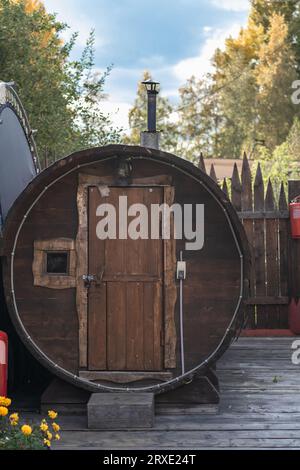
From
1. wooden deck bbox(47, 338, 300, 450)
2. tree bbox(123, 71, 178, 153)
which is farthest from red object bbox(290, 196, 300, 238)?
tree bbox(123, 71, 178, 153)

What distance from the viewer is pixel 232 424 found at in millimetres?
4984

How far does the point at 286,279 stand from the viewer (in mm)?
9211

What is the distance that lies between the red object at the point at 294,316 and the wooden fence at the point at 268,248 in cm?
13

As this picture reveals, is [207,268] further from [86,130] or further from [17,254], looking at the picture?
[86,130]

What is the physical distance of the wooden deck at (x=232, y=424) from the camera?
455 centimetres

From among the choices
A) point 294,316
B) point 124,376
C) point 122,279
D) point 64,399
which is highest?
point 122,279

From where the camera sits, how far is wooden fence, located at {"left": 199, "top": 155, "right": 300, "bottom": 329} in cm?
920

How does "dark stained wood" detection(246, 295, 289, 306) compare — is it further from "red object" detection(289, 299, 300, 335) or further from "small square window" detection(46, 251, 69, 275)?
"small square window" detection(46, 251, 69, 275)

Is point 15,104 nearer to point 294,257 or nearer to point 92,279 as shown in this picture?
point 92,279

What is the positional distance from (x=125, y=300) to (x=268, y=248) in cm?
420

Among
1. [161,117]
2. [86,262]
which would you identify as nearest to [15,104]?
[86,262]

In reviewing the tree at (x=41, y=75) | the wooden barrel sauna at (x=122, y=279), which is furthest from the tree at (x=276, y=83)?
the wooden barrel sauna at (x=122, y=279)
